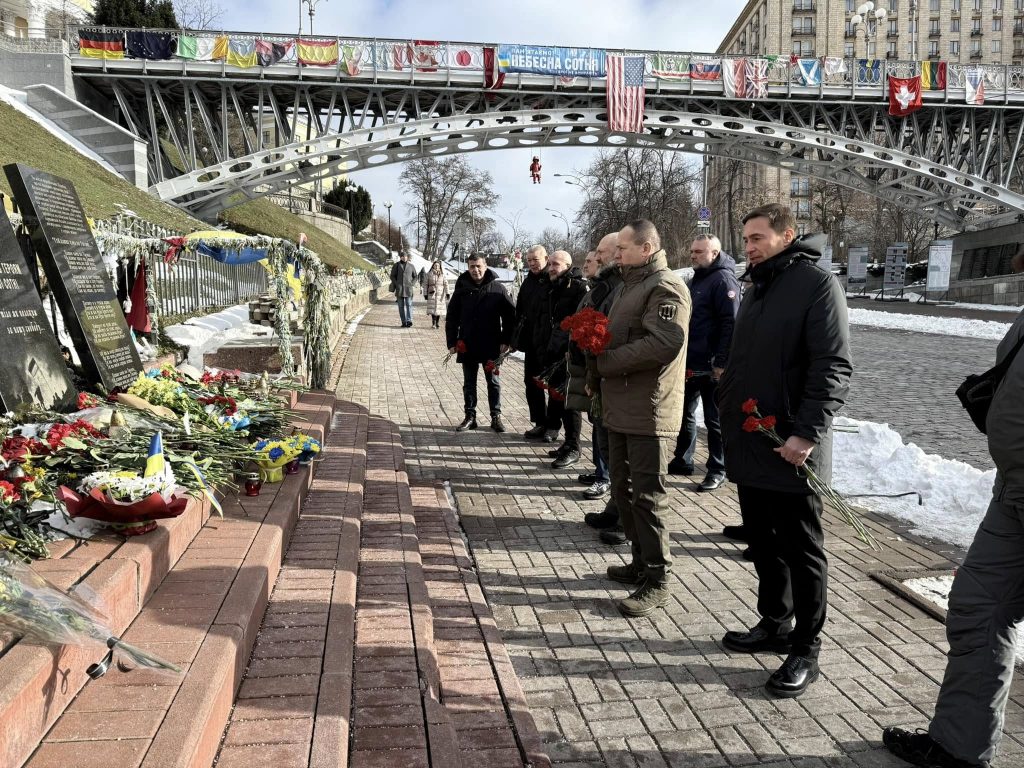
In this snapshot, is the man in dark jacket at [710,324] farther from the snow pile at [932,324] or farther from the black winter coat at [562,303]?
the snow pile at [932,324]

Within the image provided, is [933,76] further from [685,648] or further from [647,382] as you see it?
[685,648]

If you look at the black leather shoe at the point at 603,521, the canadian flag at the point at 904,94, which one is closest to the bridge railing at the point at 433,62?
the canadian flag at the point at 904,94

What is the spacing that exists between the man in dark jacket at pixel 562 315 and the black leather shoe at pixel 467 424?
1564 mm

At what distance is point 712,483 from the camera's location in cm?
631

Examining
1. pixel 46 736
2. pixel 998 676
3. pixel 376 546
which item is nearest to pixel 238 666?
pixel 46 736

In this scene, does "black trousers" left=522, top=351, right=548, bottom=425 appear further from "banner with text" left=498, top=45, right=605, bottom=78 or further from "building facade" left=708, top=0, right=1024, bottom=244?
"building facade" left=708, top=0, right=1024, bottom=244

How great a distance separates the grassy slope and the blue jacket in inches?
547

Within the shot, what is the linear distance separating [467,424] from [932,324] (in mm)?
19365

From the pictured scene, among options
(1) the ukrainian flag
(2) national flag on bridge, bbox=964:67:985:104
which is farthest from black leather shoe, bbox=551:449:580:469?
(2) national flag on bridge, bbox=964:67:985:104

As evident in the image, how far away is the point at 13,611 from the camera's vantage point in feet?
6.74

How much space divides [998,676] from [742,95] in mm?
43371

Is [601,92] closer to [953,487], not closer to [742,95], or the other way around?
[742,95]

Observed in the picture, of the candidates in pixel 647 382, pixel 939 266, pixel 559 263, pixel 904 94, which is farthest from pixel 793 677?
pixel 904 94

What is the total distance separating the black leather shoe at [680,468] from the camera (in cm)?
679
